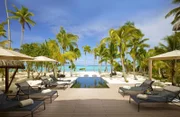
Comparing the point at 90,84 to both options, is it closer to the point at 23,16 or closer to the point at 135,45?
the point at 135,45

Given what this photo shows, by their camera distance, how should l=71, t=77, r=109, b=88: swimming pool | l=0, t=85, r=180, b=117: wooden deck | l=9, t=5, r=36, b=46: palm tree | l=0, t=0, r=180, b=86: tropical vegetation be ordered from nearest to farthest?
l=0, t=85, r=180, b=117: wooden deck < l=71, t=77, r=109, b=88: swimming pool < l=0, t=0, r=180, b=86: tropical vegetation < l=9, t=5, r=36, b=46: palm tree

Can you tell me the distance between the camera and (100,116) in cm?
488

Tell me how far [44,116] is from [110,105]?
109 inches

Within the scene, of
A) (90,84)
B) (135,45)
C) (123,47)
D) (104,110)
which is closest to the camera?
(104,110)

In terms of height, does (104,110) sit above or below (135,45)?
below

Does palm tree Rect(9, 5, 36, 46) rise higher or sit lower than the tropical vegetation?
higher

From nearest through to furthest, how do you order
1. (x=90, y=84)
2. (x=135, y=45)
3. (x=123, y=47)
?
(x=90, y=84) → (x=123, y=47) → (x=135, y=45)

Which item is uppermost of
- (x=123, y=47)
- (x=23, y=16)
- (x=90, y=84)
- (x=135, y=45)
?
(x=23, y=16)

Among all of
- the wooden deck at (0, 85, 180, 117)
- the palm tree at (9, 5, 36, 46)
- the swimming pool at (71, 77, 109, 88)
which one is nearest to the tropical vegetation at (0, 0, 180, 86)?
the palm tree at (9, 5, 36, 46)

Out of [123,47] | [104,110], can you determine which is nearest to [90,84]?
[123,47]

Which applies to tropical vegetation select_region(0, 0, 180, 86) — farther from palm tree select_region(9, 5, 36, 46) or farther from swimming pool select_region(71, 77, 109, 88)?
swimming pool select_region(71, 77, 109, 88)

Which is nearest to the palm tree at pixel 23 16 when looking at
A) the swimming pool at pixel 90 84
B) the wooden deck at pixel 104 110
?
the swimming pool at pixel 90 84

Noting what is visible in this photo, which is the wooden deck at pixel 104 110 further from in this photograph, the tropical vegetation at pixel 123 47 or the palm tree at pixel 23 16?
the palm tree at pixel 23 16

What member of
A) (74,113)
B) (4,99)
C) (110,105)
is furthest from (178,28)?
(4,99)
